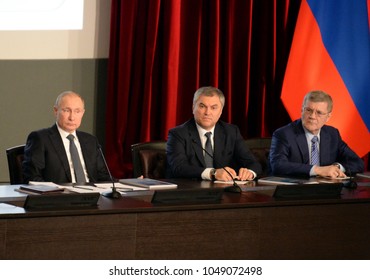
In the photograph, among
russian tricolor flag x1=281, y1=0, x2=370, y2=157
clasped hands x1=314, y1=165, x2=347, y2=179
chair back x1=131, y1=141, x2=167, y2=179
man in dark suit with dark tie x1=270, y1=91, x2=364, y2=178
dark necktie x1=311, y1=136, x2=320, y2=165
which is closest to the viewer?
clasped hands x1=314, y1=165, x2=347, y2=179

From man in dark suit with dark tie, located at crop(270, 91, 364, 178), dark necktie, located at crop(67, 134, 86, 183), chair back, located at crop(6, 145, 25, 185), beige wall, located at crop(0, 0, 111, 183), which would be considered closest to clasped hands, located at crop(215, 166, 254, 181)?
→ man in dark suit with dark tie, located at crop(270, 91, 364, 178)

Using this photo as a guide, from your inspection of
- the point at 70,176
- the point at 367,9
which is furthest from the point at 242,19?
the point at 70,176

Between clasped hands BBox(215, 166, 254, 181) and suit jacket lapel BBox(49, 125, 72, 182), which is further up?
suit jacket lapel BBox(49, 125, 72, 182)

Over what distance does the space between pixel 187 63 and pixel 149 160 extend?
70.6 inches

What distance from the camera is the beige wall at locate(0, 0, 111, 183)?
5.93m

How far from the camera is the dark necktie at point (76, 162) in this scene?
4.40m

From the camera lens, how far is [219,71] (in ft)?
20.8

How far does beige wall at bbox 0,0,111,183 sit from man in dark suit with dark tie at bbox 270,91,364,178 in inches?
76.3

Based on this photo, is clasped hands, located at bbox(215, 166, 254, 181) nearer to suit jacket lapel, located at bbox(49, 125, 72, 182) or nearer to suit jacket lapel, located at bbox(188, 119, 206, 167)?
suit jacket lapel, located at bbox(188, 119, 206, 167)

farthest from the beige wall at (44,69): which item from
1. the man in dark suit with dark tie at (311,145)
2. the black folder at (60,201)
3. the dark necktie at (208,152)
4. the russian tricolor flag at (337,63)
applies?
the black folder at (60,201)

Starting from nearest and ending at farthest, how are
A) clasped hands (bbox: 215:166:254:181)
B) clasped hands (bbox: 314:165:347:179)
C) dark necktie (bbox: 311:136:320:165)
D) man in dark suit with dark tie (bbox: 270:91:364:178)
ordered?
clasped hands (bbox: 215:166:254:181)
clasped hands (bbox: 314:165:347:179)
man in dark suit with dark tie (bbox: 270:91:364:178)
dark necktie (bbox: 311:136:320:165)

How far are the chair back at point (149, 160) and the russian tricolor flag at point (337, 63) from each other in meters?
1.58

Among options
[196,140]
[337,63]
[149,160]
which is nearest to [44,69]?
[149,160]

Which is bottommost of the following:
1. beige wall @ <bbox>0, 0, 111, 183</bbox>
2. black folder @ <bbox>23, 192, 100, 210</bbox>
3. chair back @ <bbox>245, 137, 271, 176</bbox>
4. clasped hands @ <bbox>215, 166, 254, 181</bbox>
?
black folder @ <bbox>23, 192, 100, 210</bbox>
